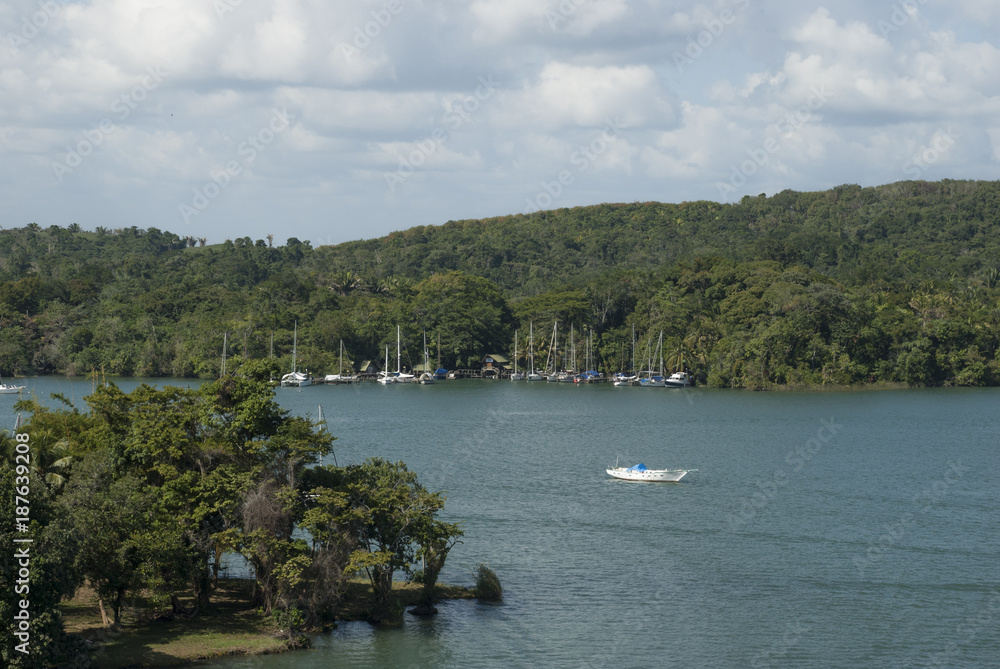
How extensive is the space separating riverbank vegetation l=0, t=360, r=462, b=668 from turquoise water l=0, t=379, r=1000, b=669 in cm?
200

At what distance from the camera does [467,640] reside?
2969 centimetres

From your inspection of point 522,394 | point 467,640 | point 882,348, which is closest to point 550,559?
point 467,640

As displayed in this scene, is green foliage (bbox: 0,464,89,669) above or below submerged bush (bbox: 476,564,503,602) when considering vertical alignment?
above

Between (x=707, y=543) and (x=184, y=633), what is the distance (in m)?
21.3

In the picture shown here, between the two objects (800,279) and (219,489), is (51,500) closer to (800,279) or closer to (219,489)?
(219,489)

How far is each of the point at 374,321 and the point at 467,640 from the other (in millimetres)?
105352

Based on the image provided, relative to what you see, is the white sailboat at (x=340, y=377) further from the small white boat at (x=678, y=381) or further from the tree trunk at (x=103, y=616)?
the tree trunk at (x=103, y=616)

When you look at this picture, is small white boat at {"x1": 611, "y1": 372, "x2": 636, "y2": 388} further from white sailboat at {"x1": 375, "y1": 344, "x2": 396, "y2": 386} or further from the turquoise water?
the turquoise water

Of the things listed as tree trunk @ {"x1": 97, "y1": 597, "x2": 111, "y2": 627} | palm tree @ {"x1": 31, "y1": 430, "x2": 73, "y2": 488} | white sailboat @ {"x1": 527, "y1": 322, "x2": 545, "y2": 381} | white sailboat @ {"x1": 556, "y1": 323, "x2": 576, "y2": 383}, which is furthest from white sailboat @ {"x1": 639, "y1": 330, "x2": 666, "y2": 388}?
tree trunk @ {"x1": 97, "y1": 597, "x2": 111, "y2": 627}

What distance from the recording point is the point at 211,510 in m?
29.0

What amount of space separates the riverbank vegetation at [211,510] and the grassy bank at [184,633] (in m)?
0.14

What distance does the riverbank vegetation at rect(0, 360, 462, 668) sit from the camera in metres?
27.2

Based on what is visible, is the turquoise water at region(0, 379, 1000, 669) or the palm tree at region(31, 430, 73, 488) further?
the turquoise water at region(0, 379, 1000, 669)

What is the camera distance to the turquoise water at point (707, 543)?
97.0 feet
